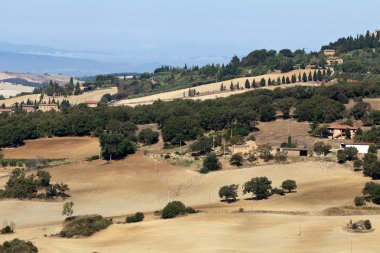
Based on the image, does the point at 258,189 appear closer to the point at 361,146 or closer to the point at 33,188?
the point at 361,146

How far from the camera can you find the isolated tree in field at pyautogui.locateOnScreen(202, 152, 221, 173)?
10431 centimetres

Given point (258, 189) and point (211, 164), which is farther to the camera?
point (211, 164)

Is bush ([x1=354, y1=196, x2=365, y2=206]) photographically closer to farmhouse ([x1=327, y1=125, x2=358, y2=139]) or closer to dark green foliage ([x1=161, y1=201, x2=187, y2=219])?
dark green foliage ([x1=161, y1=201, x2=187, y2=219])

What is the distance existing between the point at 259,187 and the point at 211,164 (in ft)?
52.0

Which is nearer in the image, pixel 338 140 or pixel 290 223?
pixel 290 223

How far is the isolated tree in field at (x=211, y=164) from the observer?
10431 cm

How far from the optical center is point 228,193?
294 ft

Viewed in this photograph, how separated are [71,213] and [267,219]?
20.9 m

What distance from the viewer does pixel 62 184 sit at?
9862cm

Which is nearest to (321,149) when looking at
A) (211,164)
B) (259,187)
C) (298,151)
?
(298,151)

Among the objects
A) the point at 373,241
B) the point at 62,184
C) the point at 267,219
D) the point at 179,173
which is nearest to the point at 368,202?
the point at 267,219

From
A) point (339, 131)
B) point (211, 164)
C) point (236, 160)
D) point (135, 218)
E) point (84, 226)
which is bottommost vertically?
point (84, 226)

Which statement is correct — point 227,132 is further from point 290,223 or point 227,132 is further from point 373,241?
point 373,241

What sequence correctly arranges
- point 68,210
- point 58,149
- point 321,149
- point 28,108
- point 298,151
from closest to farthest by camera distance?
point 68,210, point 321,149, point 298,151, point 58,149, point 28,108
